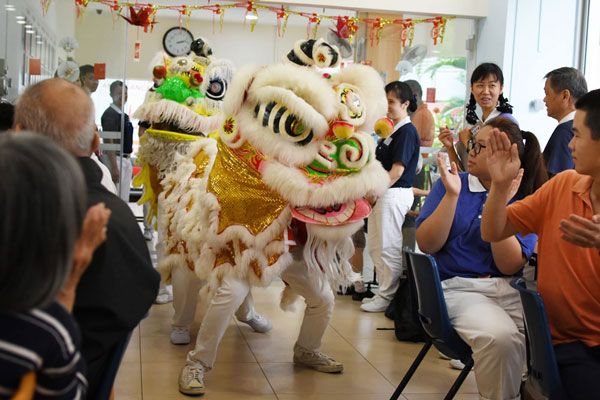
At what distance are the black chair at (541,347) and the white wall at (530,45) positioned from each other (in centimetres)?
458

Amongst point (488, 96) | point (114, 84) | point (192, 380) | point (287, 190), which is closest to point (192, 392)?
point (192, 380)

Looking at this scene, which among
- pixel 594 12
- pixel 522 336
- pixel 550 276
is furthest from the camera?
pixel 594 12

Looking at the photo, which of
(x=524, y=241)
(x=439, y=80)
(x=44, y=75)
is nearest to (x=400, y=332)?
(x=524, y=241)

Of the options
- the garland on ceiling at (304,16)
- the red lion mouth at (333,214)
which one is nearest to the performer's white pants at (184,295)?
the red lion mouth at (333,214)

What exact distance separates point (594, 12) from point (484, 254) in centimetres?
417

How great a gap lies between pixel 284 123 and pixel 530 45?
427 centimetres

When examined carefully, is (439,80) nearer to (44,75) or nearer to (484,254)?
(44,75)

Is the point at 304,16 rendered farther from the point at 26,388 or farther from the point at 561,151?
the point at 26,388

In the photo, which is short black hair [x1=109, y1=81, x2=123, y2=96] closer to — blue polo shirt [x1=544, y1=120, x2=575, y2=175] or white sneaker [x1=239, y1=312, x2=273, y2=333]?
white sneaker [x1=239, y1=312, x2=273, y2=333]

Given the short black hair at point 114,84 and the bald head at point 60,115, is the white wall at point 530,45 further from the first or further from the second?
the bald head at point 60,115

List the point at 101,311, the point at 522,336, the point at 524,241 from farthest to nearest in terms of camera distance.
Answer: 1. the point at 524,241
2. the point at 522,336
3. the point at 101,311

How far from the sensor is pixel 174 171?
3811 mm

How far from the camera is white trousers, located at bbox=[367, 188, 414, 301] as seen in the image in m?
4.63

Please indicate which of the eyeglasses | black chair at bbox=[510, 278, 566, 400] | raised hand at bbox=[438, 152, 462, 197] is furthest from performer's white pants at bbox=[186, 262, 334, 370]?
black chair at bbox=[510, 278, 566, 400]
